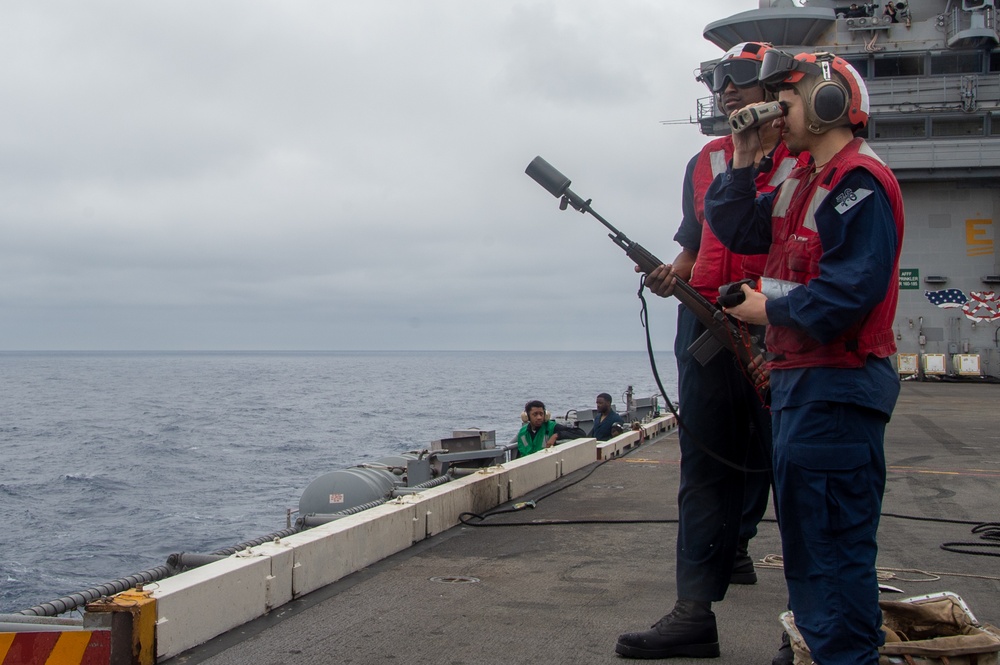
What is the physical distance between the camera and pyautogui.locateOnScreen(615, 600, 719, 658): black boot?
12.6ft

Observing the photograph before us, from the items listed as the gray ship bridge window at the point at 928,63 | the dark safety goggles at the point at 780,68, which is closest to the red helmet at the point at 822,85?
the dark safety goggles at the point at 780,68

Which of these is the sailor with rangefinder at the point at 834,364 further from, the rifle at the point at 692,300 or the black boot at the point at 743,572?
the black boot at the point at 743,572

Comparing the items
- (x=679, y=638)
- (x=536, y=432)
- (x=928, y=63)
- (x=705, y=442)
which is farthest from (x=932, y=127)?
(x=679, y=638)

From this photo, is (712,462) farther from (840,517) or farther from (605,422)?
(605,422)

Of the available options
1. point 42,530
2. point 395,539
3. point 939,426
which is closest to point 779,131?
point 395,539

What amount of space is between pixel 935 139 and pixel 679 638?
3246cm

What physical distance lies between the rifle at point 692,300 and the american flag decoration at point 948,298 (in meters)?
31.5

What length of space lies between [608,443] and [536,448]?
3.92ft

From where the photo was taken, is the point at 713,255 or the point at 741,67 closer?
the point at 741,67

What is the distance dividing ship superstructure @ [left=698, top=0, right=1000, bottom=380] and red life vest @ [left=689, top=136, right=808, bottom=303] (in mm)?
29669

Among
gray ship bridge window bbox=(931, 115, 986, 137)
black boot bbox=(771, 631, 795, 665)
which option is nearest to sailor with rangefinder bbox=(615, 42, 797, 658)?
black boot bbox=(771, 631, 795, 665)

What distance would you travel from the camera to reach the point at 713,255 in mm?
4008

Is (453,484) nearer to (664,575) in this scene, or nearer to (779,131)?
(664,575)

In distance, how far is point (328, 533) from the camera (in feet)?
17.2
